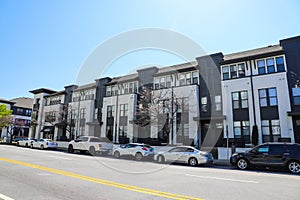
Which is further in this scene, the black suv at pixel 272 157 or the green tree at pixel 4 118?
the green tree at pixel 4 118

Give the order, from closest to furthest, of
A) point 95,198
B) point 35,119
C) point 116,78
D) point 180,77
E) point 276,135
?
point 95,198
point 276,135
point 180,77
point 116,78
point 35,119

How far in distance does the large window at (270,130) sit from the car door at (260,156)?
24.5 feet

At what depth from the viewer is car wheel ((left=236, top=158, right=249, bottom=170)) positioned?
13.6 m

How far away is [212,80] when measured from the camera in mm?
24703

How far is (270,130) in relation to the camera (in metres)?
20.0

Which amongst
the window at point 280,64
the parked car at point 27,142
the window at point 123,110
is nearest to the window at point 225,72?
the window at point 280,64

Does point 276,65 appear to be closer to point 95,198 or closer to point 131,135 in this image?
point 131,135

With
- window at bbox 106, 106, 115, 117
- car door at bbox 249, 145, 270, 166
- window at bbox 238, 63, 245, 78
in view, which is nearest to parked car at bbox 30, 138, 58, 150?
window at bbox 106, 106, 115, 117

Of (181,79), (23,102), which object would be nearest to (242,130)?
(181,79)

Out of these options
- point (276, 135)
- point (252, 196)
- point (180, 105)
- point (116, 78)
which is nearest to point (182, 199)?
point (252, 196)

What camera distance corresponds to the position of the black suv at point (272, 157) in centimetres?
1223

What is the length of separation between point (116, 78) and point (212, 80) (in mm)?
17522

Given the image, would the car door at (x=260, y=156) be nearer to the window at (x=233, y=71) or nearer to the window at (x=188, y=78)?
the window at (x=233, y=71)

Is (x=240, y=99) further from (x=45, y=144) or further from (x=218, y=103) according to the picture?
(x=45, y=144)
